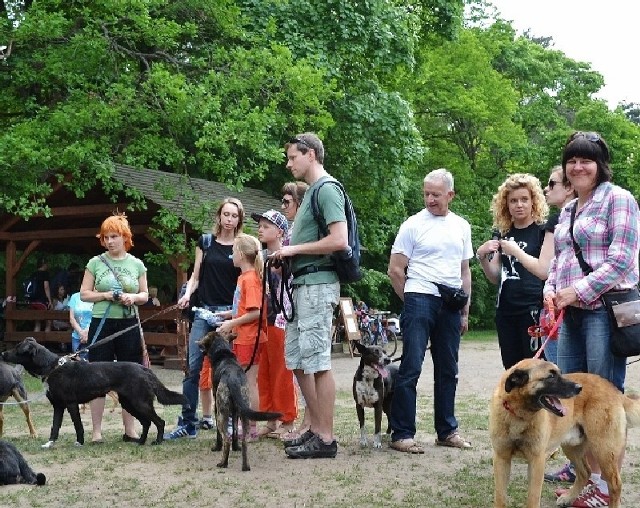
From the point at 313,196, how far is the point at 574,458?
266cm

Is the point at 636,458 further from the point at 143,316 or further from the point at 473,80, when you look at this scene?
the point at 473,80

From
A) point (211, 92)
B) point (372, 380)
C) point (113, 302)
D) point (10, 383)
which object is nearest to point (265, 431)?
point (372, 380)

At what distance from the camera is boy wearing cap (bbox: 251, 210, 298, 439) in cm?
787

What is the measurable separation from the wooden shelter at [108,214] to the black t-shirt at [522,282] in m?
10.2

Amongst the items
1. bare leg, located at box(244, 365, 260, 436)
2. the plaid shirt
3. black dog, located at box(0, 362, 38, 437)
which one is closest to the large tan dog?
the plaid shirt

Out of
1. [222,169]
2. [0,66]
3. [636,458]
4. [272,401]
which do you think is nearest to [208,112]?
[222,169]

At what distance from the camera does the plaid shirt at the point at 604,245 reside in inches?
194

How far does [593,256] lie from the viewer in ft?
16.6

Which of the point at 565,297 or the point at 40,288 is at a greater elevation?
the point at 565,297

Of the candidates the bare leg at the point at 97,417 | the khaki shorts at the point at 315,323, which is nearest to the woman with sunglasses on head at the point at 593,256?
the khaki shorts at the point at 315,323

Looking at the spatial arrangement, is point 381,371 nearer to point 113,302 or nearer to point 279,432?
point 279,432

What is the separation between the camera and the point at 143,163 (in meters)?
15.6

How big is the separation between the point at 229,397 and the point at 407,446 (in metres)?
Result: 1.50

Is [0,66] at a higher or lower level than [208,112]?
higher
